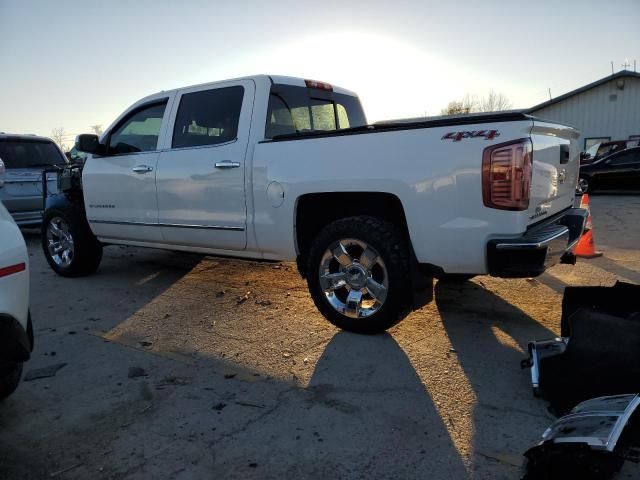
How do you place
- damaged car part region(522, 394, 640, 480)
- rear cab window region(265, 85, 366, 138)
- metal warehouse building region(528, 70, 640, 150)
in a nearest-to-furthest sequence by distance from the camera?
damaged car part region(522, 394, 640, 480)
rear cab window region(265, 85, 366, 138)
metal warehouse building region(528, 70, 640, 150)

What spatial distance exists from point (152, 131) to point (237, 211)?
1552 mm

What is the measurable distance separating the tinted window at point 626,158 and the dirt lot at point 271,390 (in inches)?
467

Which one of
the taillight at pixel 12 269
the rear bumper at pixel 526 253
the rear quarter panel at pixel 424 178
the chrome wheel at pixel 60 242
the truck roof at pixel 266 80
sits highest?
the truck roof at pixel 266 80

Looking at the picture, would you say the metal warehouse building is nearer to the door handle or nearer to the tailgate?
the tailgate

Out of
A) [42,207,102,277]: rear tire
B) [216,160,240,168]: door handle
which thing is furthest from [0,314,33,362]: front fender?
[42,207,102,277]: rear tire

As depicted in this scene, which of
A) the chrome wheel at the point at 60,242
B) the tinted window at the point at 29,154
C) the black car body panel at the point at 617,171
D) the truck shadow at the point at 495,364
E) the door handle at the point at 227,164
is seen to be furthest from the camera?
the black car body panel at the point at 617,171

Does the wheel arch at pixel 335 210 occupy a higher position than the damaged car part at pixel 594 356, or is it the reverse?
the wheel arch at pixel 335 210

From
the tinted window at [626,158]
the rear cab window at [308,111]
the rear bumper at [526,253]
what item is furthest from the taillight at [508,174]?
the tinted window at [626,158]

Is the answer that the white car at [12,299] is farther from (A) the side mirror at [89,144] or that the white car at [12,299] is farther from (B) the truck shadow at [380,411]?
(A) the side mirror at [89,144]

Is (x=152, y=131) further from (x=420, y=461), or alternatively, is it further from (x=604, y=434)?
(x=604, y=434)

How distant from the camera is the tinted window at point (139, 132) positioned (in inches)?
199

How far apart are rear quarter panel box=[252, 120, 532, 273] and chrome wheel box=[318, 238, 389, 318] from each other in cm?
40

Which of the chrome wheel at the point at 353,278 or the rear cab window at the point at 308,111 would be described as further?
the rear cab window at the point at 308,111

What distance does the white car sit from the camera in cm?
226
